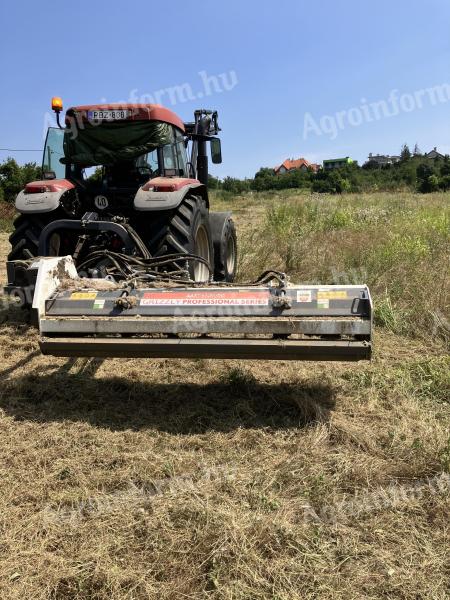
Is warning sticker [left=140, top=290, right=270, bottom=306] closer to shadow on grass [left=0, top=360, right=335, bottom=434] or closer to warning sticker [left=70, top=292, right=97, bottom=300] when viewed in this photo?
warning sticker [left=70, top=292, right=97, bottom=300]

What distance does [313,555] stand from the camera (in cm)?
185

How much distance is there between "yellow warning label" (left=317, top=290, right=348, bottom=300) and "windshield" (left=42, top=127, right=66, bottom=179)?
10.8 feet

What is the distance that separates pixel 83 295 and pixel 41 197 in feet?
5.55

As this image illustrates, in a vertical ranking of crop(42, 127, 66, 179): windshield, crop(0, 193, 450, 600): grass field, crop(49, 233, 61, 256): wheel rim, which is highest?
crop(42, 127, 66, 179): windshield

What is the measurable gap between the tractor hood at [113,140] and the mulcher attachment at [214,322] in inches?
78.4

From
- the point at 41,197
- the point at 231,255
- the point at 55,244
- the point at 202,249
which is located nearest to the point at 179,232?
the point at 202,249

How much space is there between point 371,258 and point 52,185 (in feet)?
12.4

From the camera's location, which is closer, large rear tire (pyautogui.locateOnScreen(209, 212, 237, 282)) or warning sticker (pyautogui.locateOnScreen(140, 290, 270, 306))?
warning sticker (pyautogui.locateOnScreen(140, 290, 270, 306))

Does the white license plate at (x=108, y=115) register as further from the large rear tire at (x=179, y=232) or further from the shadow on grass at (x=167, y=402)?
the shadow on grass at (x=167, y=402)

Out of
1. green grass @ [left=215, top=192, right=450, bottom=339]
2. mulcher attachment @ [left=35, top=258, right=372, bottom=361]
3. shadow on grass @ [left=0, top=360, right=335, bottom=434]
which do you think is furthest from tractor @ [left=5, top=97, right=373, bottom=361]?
green grass @ [left=215, top=192, right=450, bottom=339]

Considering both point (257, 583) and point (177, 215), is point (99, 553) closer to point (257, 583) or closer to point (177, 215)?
point (257, 583)

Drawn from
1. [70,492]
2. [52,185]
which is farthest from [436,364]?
[52,185]

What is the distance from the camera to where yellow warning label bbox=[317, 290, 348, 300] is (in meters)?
2.92

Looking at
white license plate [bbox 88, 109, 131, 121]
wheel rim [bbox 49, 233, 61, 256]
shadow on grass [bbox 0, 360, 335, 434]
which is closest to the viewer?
shadow on grass [bbox 0, 360, 335, 434]
